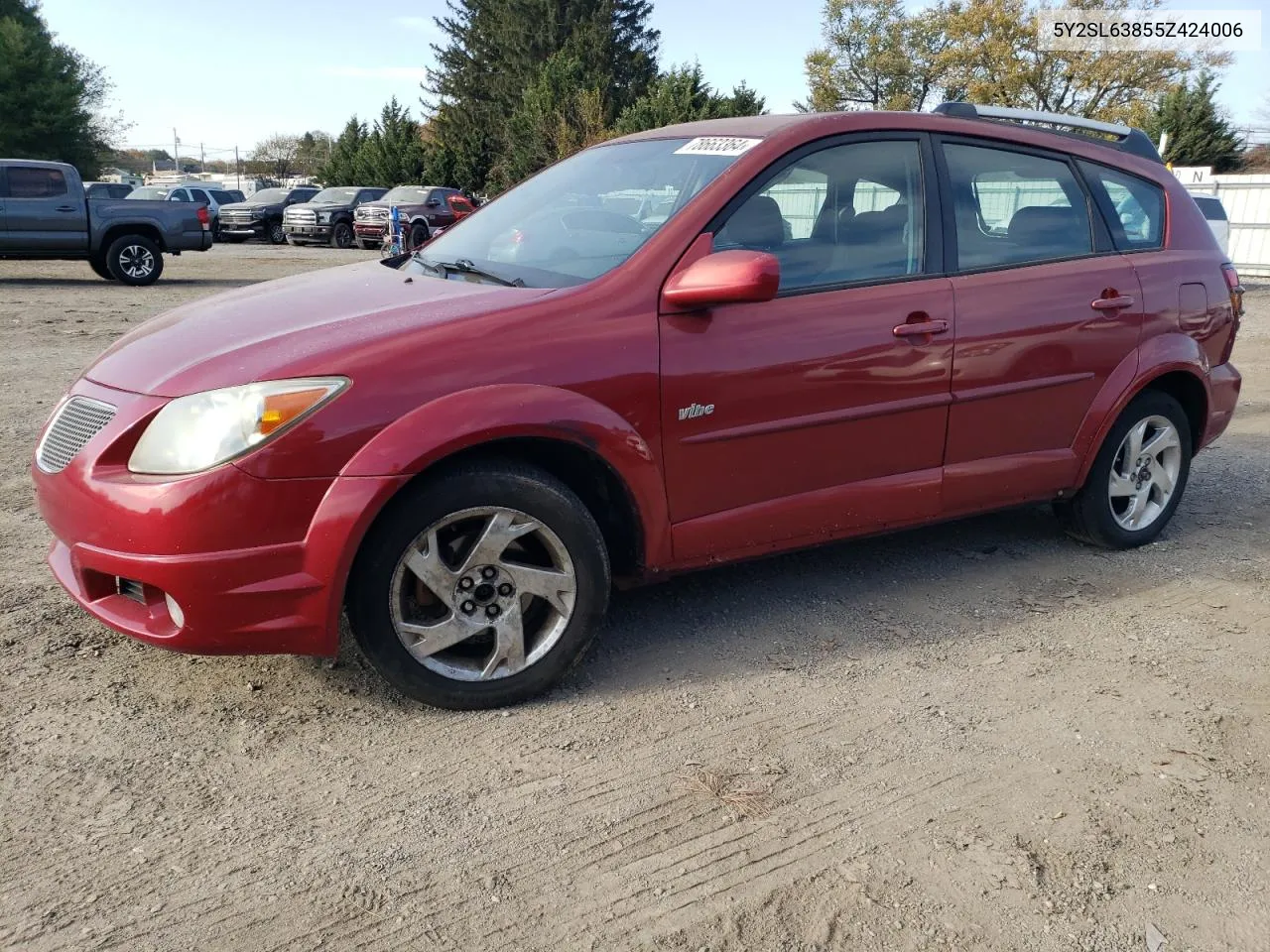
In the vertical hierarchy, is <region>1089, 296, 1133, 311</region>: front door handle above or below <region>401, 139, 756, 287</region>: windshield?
below

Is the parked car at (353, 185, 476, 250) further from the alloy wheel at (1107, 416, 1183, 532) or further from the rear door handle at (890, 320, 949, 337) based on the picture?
the rear door handle at (890, 320, 949, 337)

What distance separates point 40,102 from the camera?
4409 centimetres

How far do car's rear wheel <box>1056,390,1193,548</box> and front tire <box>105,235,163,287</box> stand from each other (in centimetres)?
1530

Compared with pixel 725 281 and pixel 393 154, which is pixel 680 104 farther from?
pixel 725 281

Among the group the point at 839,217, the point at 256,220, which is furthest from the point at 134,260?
the point at 839,217

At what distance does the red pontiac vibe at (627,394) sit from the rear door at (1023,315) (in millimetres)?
13

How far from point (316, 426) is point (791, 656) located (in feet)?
5.57

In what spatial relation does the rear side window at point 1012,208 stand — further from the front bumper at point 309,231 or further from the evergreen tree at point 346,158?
the evergreen tree at point 346,158

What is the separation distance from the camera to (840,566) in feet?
14.8

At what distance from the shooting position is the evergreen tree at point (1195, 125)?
42.8 metres

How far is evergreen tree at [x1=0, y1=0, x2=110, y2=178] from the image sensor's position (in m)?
43.4

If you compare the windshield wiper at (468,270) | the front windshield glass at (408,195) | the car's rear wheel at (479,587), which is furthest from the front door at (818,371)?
the front windshield glass at (408,195)

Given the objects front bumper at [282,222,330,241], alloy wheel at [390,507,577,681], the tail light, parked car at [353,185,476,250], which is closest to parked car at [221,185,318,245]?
front bumper at [282,222,330,241]

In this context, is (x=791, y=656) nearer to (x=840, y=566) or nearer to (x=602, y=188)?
(x=840, y=566)
